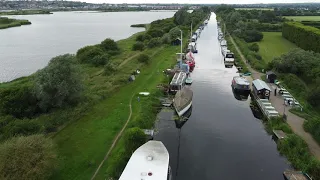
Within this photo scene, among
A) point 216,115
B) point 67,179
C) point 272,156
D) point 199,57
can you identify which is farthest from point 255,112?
point 199,57

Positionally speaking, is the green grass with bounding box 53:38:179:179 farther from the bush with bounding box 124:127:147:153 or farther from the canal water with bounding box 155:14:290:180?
the canal water with bounding box 155:14:290:180

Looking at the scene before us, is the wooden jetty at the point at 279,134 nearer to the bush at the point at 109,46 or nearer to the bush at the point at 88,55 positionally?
the bush at the point at 88,55

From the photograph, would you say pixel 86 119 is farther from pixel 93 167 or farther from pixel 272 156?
pixel 272 156

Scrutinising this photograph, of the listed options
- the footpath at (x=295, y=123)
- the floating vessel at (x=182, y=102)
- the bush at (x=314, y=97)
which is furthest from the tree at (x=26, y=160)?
the bush at (x=314, y=97)

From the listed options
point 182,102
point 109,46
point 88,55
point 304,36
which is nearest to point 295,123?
point 182,102

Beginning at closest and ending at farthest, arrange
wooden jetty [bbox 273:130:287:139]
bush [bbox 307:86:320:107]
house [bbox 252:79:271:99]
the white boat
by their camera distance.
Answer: the white boat, wooden jetty [bbox 273:130:287:139], bush [bbox 307:86:320:107], house [bbox 252:79:271:99]

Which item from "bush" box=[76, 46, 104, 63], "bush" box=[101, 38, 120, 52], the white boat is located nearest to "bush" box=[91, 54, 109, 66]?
"bush" box=[76, 46, 104, 63]
